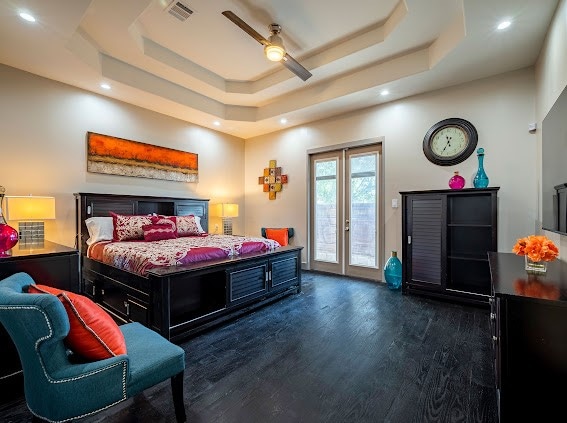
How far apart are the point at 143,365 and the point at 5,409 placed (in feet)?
3.78

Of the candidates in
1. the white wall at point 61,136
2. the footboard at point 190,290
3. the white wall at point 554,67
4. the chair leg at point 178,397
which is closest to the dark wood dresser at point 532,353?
the white wall at point 554,67

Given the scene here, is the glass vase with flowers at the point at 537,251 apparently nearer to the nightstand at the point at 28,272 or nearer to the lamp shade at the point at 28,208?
the nightstand at the point at 28,272

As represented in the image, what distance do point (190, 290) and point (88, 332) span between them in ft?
6.03

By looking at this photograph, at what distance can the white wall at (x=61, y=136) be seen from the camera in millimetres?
3369

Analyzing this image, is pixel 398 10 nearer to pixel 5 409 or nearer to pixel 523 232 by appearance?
pixel 523 232

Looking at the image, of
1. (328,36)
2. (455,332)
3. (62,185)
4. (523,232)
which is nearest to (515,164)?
(523,232)

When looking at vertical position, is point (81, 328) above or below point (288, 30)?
below

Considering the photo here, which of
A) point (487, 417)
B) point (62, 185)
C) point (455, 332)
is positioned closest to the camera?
point (487, 417)

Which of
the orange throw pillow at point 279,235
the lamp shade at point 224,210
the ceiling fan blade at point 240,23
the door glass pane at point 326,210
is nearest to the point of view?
the ceiling fan blade at point 240,23

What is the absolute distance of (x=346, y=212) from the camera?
4.93 metres

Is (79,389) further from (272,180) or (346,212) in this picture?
(272,180)

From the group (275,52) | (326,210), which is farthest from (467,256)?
(275,52)

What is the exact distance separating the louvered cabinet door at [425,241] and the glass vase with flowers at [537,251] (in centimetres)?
174

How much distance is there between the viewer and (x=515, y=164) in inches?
134
